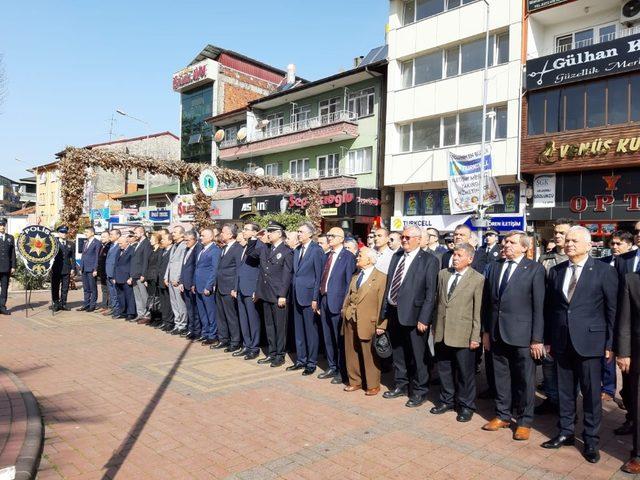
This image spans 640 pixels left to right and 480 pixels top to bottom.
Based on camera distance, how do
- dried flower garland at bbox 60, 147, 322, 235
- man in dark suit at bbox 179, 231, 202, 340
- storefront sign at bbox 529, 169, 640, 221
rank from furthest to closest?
storefront sign at bbox 529, 169, 640, 221, dried flower garland at bbox 60, 147, 322, 235, man in dark suit at bbox 179, 231, 202, 340

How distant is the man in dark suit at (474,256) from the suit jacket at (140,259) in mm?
6486

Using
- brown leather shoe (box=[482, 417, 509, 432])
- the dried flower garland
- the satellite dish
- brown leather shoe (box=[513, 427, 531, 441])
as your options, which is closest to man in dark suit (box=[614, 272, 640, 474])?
brown leather shoe (box=[513, 427, 531, 441])

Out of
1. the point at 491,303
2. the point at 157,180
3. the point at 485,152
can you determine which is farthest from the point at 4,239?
the point at 157,180

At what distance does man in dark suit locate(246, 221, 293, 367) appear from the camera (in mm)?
7414

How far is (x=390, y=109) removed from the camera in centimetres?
2469

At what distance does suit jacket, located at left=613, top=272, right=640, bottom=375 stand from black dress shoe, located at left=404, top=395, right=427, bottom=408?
2.23 meters

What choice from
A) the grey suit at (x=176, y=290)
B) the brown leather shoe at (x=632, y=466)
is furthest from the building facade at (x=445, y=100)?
the brown leather shoe at (x=632, y=466)

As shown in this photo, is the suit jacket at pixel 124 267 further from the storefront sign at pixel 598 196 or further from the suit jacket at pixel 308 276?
the storefront sign at pixel 598 196

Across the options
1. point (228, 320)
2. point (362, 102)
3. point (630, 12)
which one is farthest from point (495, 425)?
point (362, 102)

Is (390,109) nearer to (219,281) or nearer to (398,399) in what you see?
(219,281)

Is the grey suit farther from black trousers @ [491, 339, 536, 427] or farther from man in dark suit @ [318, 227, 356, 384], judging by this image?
black trousers @ [491, 339, 536, 427]

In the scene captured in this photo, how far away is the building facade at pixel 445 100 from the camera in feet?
66.5

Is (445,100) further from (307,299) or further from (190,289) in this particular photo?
(307,299)

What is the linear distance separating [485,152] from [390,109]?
6.21 m
